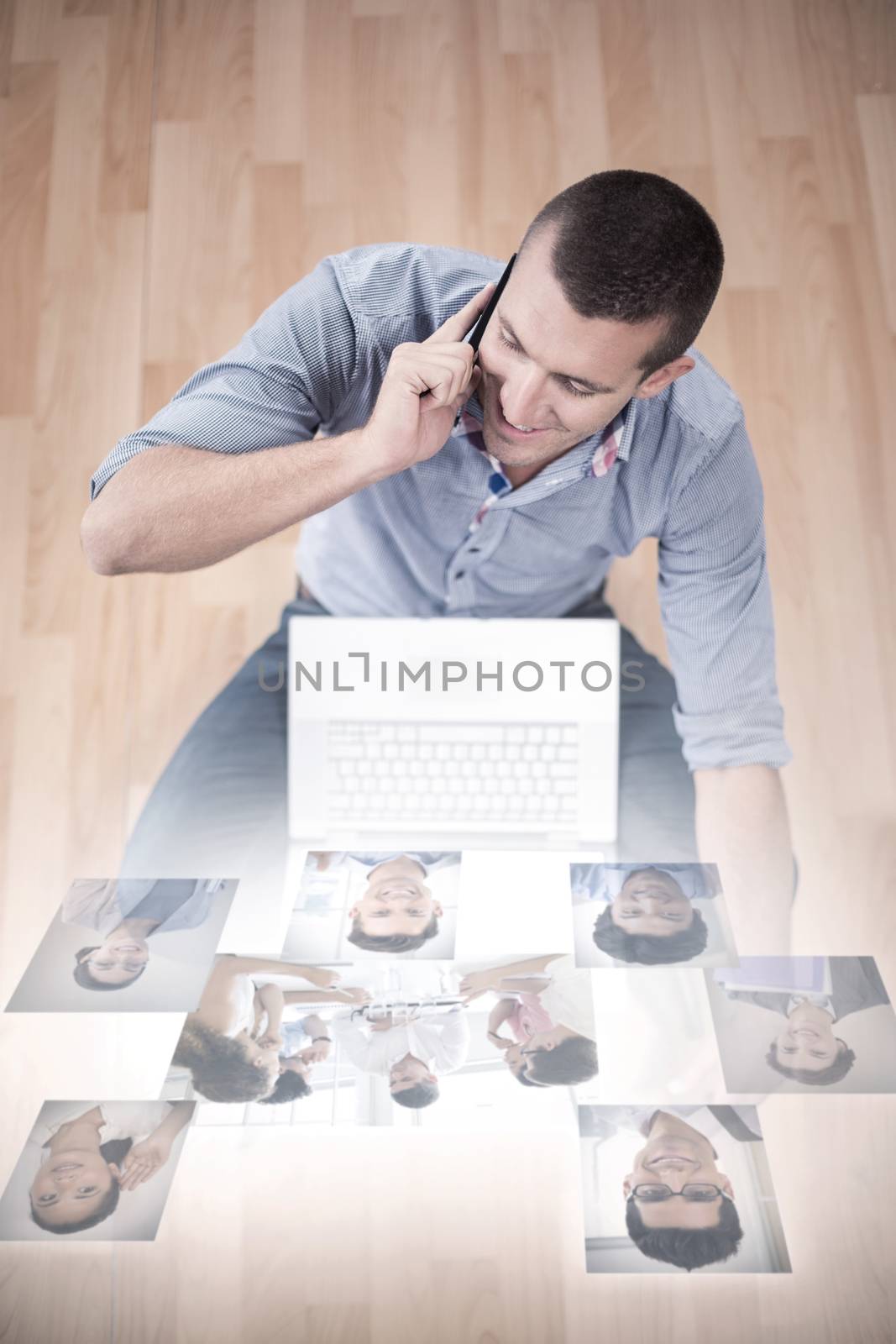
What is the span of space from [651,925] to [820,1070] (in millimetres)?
152

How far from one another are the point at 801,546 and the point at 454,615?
331 mm

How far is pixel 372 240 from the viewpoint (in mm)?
1005

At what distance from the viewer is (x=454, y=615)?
1055 millimetres

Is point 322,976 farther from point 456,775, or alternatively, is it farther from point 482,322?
point 482,322

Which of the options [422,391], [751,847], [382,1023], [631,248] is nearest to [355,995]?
[382,1023]

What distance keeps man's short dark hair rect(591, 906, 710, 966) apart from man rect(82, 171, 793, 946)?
0.12 ft

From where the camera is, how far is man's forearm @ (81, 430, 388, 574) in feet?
2.83

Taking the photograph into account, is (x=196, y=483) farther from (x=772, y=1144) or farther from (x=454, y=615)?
(x=772, y=1144)

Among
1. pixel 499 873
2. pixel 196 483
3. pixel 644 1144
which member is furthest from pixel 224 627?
pixel 644 1144

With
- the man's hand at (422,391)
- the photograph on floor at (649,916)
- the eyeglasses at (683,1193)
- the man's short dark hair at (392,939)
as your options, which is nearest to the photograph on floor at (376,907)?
the man's short dark hair at (392,939)

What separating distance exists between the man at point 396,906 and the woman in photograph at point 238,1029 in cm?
4

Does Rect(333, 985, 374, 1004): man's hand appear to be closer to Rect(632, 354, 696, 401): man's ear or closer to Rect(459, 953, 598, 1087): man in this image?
Rect(459, 953, 598, 1087): man

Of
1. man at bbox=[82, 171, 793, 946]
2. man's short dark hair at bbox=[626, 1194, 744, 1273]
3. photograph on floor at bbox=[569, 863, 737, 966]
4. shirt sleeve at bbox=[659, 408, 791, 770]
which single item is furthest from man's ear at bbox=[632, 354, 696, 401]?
man's short dark hair at bbox=[626, 1194, 744, 1273]

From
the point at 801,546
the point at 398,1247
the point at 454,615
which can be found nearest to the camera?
the point at 398,1247
